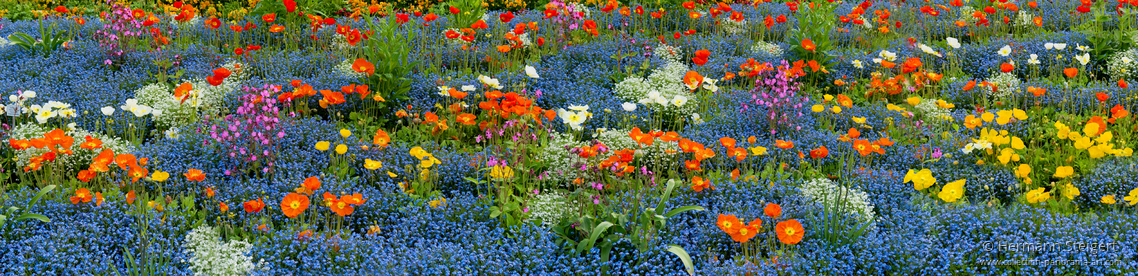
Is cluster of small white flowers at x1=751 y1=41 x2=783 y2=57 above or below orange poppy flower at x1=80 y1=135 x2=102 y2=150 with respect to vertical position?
below

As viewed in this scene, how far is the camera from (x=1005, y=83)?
581 cm

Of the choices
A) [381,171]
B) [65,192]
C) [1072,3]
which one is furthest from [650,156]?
[1072,3]

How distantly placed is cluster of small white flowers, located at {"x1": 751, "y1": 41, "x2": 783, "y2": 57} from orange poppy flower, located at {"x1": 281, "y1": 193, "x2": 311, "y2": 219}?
4.10 metres

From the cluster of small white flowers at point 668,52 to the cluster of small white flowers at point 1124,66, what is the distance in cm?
305

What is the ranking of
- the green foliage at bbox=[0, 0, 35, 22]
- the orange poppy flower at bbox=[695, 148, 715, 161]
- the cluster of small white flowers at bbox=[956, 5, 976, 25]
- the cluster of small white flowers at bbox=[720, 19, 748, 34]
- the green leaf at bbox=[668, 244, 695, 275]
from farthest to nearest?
the green foliage at bbox=[0, 0, 35, 22]
the cluster of small white flowers at bbox=[956, 5, 976, 25]
the cluster of small white flowers at bbox=[720, 19, 748, 34]
the orange poppy flower at bbox=[695, 148, 715, 161]
the green leaf at bbox=[668, 244, 695, 275]

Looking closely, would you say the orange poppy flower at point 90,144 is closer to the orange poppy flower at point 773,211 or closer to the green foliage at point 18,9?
the orange poppy flower at point 773,211

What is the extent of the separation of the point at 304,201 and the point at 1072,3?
7.99 metres

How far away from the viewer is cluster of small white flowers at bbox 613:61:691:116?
5.44 m

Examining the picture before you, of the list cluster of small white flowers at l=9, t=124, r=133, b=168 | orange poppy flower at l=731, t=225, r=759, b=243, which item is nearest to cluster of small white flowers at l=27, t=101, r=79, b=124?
cluster of small white flowers at l=9, t=124, r=133, b=168

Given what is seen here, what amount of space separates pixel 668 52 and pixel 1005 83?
92.8 inches

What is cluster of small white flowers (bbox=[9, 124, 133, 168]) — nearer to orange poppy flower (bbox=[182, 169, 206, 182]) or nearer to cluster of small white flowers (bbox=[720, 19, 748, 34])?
orange poppy flower (bbox=[182, 169, 206, 182])

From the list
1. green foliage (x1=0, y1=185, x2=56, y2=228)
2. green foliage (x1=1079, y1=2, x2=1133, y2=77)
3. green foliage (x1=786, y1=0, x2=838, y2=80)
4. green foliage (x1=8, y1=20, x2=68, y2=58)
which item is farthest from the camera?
green foliage (x1=8, y1=20, x2=68, y2=58)

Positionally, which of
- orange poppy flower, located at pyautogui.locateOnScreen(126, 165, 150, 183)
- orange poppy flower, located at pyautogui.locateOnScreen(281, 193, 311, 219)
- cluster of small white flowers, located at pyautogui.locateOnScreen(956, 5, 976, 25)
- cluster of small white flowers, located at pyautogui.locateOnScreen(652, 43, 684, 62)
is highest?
orange poppy flower, located at pyautogui.locateOnScreen(281, 193, 311, 219)

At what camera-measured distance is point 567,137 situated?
16.1ft
